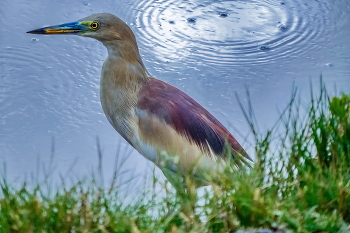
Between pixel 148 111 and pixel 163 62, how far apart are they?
2.28ft

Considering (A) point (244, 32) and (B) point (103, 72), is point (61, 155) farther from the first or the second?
(A) point (244, 32)

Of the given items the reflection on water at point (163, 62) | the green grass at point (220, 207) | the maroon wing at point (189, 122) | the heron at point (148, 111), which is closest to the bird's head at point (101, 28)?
the heron at point (148, 111)

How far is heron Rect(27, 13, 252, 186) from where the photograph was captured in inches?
73.1

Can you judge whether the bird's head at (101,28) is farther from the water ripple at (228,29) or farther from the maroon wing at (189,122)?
the water ripple at (228,29)

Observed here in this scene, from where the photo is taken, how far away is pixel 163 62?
99.8 inches

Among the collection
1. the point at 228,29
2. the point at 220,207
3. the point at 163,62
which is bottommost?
the point at 220,207

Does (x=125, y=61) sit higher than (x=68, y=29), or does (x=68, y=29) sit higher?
(x=68, y=29)

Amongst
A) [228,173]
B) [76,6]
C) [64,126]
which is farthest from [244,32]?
[228,173]

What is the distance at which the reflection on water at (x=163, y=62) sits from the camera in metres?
2.18

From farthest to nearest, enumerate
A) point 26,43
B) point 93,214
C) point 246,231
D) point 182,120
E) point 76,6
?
point 76,6, point 26,43, point 182,120, point 93,214, point 246,231

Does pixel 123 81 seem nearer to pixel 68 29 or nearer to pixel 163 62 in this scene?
pixel 68 29

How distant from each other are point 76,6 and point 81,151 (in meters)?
0.94

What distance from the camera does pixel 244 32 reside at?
271 centimetres

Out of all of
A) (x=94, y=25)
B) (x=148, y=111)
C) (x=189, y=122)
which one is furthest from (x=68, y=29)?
(x=189, y=122)
